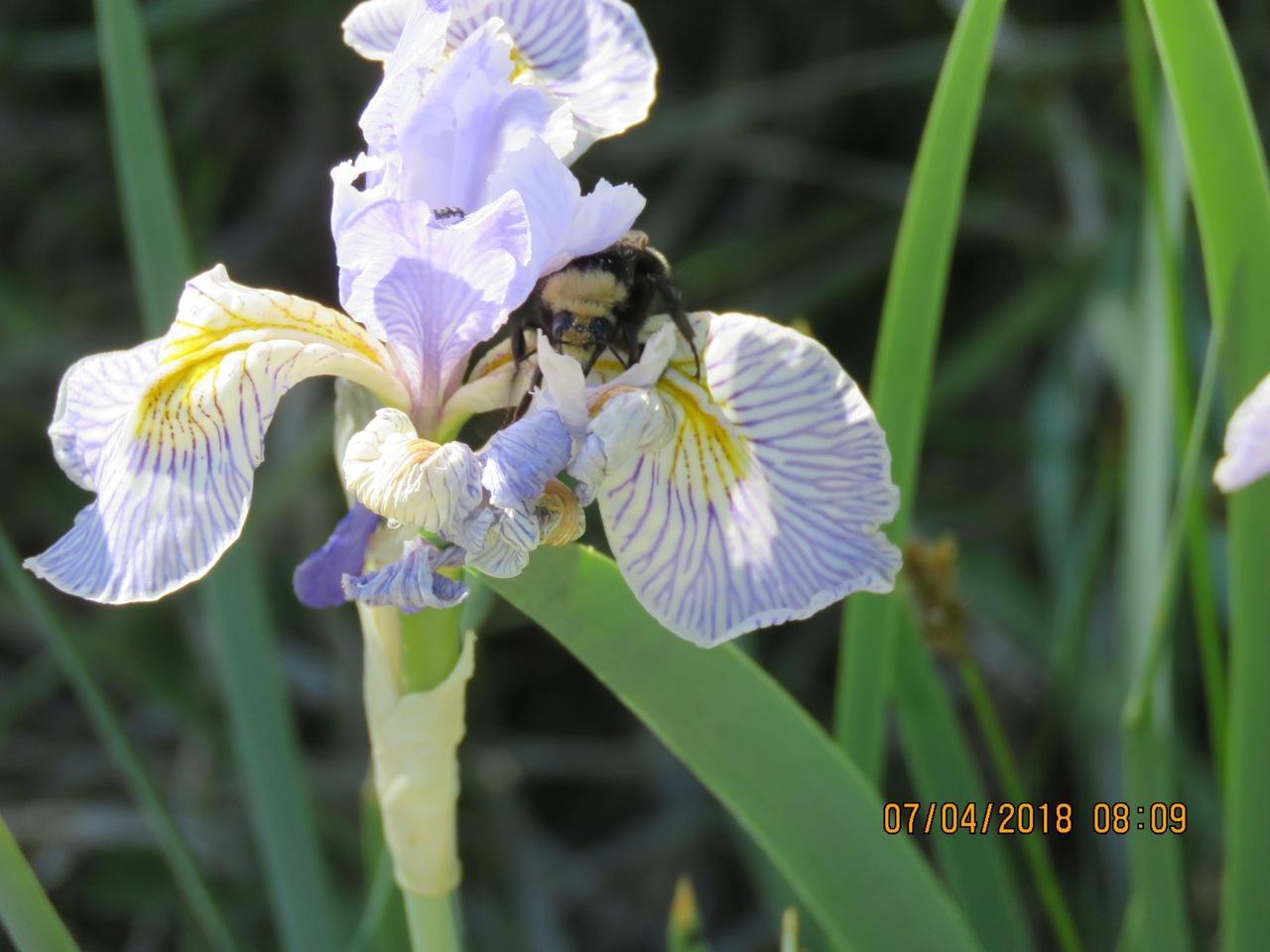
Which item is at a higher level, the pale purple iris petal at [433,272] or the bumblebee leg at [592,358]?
the pale purple iris petal at [433,272]

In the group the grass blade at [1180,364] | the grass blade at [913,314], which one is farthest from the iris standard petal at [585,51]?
the grass blade at [1180,364]

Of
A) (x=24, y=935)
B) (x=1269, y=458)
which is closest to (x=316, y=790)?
(x=24, y=935)

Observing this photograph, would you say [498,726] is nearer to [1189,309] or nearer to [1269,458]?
[1189,309]

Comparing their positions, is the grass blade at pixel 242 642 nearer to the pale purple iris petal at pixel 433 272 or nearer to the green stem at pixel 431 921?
the green stem at pixel 431 921

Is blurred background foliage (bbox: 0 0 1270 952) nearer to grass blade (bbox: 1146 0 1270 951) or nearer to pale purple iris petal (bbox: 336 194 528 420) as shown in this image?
grass blade (bbox: 1146 0 1270 951)

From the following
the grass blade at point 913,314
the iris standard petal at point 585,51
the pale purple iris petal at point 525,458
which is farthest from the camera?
the iris standard petal at point 585,51

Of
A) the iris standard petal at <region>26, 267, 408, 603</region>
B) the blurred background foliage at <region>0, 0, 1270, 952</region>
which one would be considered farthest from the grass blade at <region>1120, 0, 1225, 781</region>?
the iris standard petal at <region>26, 267, 408, 603</region>
